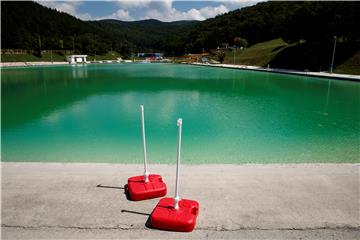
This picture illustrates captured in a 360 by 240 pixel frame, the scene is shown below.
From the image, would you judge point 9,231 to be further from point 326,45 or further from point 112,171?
point 326,45

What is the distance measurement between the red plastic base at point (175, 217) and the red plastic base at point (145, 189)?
0.34 meters

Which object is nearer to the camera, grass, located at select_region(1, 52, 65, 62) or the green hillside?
the green hillside

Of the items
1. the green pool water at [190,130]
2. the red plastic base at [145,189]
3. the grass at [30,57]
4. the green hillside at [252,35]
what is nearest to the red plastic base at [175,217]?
the red plastic base at [145,189]

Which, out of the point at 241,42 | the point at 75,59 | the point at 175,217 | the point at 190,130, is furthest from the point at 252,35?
the point at 175,217

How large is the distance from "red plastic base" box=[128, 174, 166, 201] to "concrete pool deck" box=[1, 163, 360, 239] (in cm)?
9

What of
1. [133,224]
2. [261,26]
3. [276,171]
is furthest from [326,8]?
[261,26]

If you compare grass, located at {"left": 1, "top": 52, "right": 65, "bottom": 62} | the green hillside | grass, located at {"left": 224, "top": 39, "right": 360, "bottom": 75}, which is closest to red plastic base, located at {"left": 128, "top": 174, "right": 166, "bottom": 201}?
grass, located at {"left": 224, "top": 39, "right": 360, "bottom": 75}

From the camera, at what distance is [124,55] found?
12188 cm

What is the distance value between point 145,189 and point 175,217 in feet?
2.44

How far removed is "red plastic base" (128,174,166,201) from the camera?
3506 mm

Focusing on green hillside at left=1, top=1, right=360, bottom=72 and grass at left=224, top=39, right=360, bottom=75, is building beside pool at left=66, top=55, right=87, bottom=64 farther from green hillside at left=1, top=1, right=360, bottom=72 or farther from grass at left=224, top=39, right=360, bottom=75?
grass at left=224, top=39, right=360, bottom=75

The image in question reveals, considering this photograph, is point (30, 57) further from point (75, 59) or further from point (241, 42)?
point (241, 42)

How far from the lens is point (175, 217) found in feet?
9.77

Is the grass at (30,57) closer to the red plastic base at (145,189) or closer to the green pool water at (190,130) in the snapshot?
the green pool water at (190,130)
